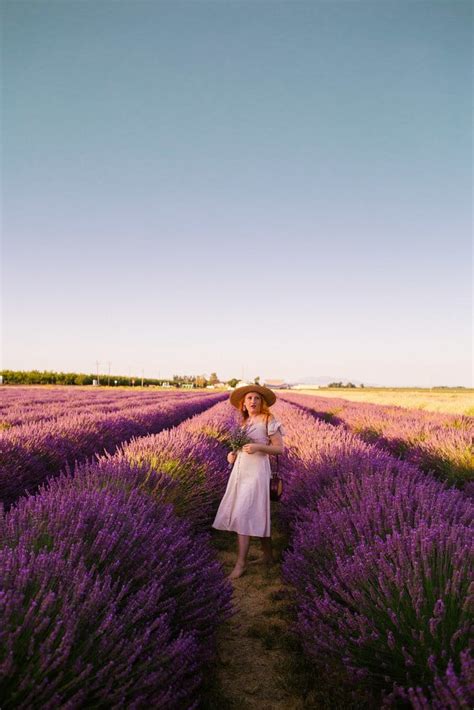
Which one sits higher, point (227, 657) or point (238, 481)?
point (238, 481)

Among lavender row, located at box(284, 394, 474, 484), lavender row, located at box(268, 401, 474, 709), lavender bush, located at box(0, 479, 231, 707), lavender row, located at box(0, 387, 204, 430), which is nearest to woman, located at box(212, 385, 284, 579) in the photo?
lavender row, located at box(268, 401, 474, 709)

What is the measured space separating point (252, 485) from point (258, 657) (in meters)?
1.26

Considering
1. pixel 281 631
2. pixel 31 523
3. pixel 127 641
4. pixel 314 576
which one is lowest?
pixel 281 631

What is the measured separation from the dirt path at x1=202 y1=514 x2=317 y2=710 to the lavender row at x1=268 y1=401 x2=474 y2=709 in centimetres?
21

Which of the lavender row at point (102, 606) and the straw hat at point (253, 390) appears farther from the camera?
the straw hat at point (253, 390)

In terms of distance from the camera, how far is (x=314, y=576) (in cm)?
227

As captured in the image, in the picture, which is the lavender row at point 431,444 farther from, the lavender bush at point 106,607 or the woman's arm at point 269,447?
the lavender bush at point 106,607

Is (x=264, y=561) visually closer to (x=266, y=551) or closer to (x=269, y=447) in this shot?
(x=266, y=551)

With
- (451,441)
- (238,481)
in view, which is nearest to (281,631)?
(238,481)

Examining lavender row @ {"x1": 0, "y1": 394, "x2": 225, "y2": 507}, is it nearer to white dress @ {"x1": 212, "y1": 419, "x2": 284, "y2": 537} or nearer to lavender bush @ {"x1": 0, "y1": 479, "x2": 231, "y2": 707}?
lavender bush @ {"x1": 0, "y1": 479, "x2": 231, "y2": 707}

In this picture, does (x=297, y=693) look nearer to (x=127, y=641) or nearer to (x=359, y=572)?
(x=359, y=572)

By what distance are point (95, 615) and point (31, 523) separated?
695 millimetres

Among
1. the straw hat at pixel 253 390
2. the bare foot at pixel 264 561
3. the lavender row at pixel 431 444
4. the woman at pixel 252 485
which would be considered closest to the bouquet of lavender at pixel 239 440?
the woman at pixel 252 485

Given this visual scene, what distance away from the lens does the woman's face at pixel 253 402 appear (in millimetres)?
3531
